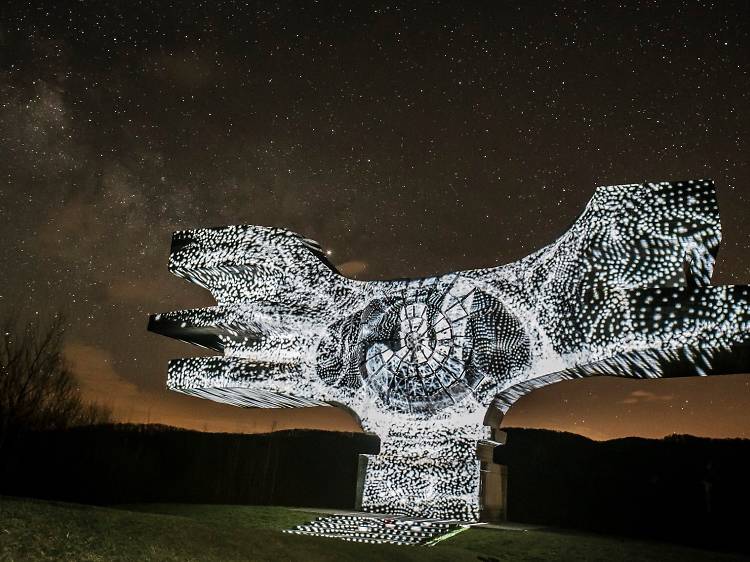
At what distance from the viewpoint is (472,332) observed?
11062mm

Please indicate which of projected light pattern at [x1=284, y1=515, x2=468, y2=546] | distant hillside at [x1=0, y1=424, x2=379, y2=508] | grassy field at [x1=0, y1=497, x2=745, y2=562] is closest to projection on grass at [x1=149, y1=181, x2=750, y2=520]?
projected light pattern at [x1=284, y1=515, x2=468, y2=546]

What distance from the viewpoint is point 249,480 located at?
16.8m

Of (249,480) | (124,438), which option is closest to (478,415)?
(249,480)

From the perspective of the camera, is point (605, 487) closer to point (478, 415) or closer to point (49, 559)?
point (478, 415)

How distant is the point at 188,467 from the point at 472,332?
9.47 m

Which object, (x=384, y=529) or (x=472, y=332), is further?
(x=472, y=332)

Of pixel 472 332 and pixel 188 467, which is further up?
pixel 472 332

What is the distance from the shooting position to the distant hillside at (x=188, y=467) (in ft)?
53.7

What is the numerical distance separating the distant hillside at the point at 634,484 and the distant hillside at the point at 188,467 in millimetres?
4019

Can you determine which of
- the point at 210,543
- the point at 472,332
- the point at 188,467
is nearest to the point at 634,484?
the point at 472,332

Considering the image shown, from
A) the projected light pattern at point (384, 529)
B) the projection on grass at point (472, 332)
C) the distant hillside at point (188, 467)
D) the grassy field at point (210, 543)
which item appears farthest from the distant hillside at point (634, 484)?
the projected light pattern at point (384, 529)

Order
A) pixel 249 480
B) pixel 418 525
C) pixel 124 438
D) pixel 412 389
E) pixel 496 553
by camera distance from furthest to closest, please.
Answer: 1. pixel 124 438
2. pixel 249 480
3. pixel 412 389
4. pixel 418 525
5. pixel 496 553

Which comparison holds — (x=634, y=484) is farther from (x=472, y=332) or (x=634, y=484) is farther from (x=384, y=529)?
(x=384, y=529)

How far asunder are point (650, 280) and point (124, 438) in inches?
561
